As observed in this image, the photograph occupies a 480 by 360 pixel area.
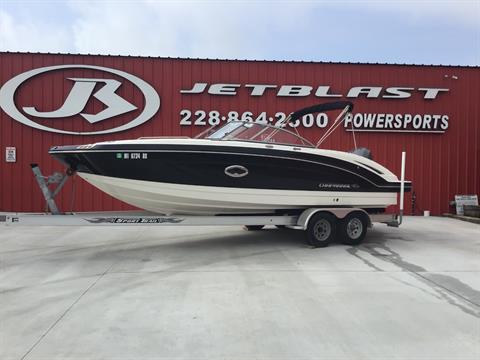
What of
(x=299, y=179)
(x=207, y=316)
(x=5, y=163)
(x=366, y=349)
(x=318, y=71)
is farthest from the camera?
(x=318, y=71)

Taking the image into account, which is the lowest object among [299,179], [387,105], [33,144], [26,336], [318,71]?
[26,336]

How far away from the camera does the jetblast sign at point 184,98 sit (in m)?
12.4

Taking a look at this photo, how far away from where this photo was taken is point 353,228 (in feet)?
26.5

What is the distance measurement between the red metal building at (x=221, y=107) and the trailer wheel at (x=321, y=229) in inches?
223

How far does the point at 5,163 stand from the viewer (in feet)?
40.1

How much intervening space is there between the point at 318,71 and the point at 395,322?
33.6 feet

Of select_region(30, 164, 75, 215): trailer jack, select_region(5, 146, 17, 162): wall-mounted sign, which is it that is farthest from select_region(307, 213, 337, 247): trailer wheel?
select_region(5, 146, 17, 162): wall-mounted sign

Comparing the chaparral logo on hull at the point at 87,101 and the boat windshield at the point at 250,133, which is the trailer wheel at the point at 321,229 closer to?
the boat windshield at the point at 250,133

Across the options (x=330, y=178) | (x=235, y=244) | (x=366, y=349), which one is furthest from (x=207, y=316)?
(x=330, y=178)

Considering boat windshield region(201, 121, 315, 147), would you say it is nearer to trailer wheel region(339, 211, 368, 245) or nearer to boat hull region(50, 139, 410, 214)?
boat hull region(50, 139, 410, 214)

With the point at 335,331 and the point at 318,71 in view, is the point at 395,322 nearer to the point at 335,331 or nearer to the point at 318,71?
the point at 335,331

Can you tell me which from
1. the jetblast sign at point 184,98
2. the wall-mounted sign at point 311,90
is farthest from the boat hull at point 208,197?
the wall-mounted sign at point 311,90

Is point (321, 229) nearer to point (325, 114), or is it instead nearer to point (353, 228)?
point (353, 228)

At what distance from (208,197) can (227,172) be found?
1.69 feet
